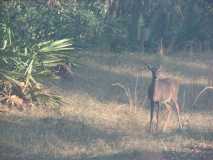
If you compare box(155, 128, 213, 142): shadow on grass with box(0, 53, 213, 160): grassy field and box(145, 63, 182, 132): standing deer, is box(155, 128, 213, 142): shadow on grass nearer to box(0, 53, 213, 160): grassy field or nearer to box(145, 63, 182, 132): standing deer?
box(0, 53, 213, 160): grassy field

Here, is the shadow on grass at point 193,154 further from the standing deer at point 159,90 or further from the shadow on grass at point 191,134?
the standing deer at point 159,90

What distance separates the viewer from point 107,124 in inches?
496

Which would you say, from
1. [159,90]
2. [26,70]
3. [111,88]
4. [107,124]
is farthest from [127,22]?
[159,90]

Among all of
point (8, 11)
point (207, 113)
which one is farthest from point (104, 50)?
point (207, 113)

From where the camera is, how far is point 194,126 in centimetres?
1262

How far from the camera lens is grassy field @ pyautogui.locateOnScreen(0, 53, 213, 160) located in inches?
425

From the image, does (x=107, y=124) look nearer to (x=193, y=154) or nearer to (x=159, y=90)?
(x=159, y=90)

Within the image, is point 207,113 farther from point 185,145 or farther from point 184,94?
point 185,145

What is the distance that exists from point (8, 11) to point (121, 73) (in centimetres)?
379

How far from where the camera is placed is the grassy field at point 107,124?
10.8 meters

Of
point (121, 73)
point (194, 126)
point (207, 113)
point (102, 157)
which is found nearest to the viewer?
point (102, 157)

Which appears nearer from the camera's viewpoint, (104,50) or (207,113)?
(207,113)

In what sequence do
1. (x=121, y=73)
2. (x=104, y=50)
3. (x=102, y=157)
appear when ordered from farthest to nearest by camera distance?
(x=104, y=50), (x=121, y=73), (x=102, y=157)

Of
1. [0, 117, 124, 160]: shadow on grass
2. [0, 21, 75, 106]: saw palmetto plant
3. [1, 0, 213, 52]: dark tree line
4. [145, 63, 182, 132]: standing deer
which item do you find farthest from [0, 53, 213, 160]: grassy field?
[1, 0, 213, 52]: dark tree line
